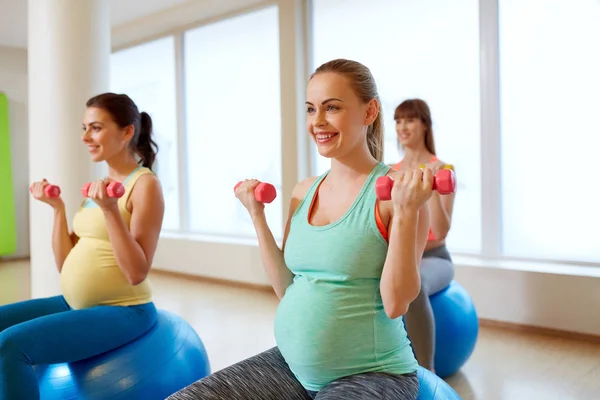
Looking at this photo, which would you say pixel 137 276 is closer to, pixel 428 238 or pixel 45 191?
pixel 45 191

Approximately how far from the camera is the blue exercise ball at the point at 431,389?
1.27m

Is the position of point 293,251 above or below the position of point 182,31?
below

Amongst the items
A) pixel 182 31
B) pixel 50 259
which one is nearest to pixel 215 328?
pixel 50 259

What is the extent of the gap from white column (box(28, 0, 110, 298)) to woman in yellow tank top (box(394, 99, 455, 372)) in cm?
160

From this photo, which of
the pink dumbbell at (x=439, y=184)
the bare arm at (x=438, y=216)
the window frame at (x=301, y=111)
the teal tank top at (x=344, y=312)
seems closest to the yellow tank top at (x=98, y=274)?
the teal tank top at (x=344, y=312)

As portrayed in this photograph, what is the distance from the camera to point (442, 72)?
12.1 ft

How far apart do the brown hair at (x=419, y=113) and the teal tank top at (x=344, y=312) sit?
1478 millimetres

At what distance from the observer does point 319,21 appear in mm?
4395

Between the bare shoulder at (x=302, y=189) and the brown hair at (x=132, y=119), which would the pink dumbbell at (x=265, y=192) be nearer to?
the bare shoulder at (x=302, y=189)

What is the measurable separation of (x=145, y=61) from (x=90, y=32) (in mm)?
3085

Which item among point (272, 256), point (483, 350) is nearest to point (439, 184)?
point (272, 256)

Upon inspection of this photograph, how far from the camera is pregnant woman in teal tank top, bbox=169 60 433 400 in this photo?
3.67 ft

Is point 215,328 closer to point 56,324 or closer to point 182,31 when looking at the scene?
point 56,324

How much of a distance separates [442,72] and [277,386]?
2888mm
